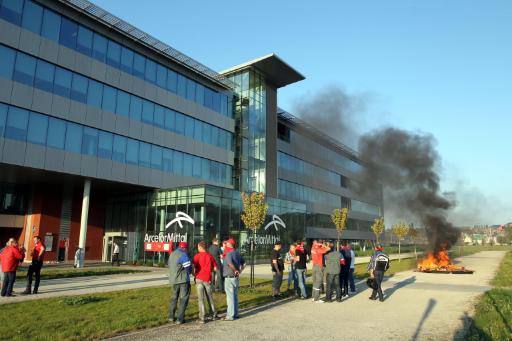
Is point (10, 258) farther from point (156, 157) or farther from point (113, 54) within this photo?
point (113, 54)

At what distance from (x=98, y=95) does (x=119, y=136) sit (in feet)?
10.4

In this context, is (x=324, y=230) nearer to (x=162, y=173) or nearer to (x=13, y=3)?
(x=162, y=173)

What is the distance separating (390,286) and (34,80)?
22.9 m

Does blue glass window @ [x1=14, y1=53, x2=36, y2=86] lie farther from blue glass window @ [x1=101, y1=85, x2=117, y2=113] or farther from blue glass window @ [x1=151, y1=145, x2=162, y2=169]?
blue glass window @ [x1=151, y1=145, x2=162, y2=169]

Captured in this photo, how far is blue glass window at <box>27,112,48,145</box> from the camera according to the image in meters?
23.5

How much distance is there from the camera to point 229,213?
2873 centimetres

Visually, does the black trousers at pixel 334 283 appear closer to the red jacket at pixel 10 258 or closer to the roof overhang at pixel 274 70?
the red jacket at pixel 10 258

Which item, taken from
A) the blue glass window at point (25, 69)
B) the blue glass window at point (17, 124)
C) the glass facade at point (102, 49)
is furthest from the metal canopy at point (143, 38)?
the blue glass window at point (17, 124)

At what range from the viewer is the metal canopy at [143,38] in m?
26.2

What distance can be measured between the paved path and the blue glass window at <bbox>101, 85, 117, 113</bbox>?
21.7 m

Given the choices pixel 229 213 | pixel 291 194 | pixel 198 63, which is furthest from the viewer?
pixel 291 194

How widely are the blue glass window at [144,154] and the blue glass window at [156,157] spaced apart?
0.29 m

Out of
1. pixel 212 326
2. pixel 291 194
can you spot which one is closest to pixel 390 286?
pixel 212 326

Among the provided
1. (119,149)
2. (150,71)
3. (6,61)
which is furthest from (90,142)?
(150,71)
